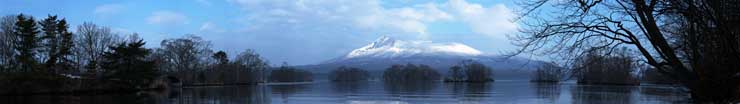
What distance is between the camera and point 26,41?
5103cm

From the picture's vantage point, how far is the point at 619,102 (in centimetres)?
3419

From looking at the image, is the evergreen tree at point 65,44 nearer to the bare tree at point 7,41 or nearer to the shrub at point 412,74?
the bare tree at point 7,41

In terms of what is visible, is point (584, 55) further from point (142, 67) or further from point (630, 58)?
point (142, 67)

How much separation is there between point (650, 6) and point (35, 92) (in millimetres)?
46040

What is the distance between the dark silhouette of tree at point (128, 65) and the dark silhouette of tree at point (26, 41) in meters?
5.83

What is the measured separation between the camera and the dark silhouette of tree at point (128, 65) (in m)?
55.3

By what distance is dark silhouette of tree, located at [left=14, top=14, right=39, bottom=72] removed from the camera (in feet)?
164

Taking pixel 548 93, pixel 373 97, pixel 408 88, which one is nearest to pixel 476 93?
pixel 548 93

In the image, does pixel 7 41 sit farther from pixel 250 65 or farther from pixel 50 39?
pixel 250 65

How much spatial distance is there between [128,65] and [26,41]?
8.79 meters

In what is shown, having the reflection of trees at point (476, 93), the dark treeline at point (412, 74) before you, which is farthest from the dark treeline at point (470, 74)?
the reflection of trees at point (476, 93)

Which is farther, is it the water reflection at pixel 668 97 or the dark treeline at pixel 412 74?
the dark treeline at pixel 412 74

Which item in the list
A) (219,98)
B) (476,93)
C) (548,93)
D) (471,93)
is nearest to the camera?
(219,98)

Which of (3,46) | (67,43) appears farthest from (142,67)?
(3,46)
